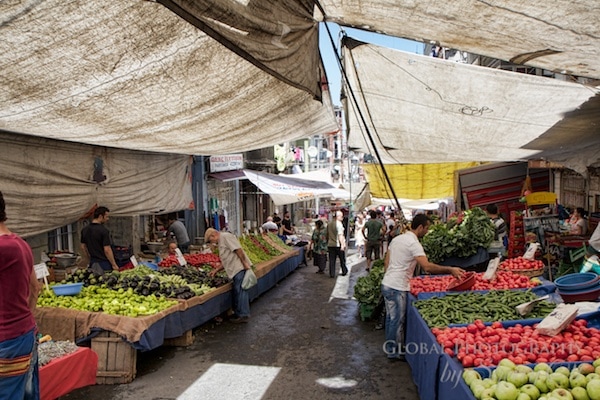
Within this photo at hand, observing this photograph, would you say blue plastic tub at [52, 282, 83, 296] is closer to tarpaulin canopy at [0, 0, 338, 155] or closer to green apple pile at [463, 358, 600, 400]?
tarpaulin canopy at [0, 0, 338, 155]

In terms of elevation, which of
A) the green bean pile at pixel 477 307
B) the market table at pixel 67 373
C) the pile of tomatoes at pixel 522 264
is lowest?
the market table at pixel 67 373

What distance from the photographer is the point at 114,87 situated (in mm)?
4332

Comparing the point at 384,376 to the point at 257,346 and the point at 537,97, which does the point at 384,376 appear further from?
the point at 537,97

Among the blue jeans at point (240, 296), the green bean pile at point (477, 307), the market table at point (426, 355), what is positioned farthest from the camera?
the blue jeans at point (240, 296)

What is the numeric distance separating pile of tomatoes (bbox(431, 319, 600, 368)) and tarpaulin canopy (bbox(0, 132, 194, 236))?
20.0 ft

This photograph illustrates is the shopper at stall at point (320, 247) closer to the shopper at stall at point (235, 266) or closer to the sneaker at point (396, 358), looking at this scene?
the shopper at stall at point (235, 266)

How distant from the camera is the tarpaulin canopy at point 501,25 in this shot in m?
3.51

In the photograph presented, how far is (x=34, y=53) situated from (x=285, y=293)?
866 cm

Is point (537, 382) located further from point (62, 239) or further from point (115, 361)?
point (62, 239)

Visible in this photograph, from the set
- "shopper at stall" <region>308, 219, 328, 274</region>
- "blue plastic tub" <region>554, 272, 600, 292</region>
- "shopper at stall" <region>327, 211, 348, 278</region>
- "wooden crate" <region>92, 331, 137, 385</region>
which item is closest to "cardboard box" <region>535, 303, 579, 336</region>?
"blue plastic tub" <region>554, 272, 600, 292</region>

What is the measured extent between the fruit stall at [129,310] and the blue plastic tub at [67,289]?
2 centimetres

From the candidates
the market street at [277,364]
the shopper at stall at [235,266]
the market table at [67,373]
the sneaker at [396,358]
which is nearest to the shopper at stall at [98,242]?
the shopper at stall at [235,266]

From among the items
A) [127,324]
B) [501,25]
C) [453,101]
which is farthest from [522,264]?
[127,324]

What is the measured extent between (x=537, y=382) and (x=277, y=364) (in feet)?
12.7
